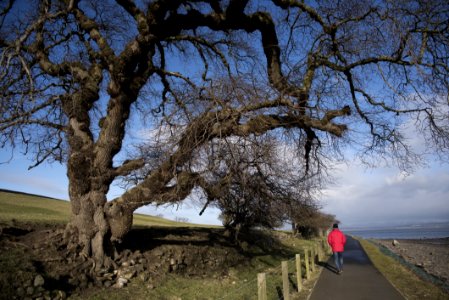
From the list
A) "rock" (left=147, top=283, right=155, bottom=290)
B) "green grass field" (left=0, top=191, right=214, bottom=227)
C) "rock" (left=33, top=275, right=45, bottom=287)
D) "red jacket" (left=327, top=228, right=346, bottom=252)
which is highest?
"green grass field" (left=0, top=191, right=214, bottom=227)

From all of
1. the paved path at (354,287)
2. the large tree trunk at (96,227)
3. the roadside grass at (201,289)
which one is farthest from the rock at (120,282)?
the paved path at (354,287)

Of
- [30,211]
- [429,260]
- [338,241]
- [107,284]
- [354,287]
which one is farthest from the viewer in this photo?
[30,211]

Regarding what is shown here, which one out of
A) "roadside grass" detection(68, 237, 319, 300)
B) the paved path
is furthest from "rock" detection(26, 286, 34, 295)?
the paved path

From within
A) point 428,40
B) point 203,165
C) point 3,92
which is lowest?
point 203,165

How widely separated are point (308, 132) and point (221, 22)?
4393mm

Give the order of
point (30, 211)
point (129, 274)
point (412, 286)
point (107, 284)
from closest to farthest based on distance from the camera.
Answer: point (107, 284), point (129, 274), point (412, 286), point (30, 211)

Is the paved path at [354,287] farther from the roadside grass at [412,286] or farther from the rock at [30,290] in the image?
the rock at [30,290]

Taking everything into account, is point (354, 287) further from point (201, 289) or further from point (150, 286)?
point (150, 286)

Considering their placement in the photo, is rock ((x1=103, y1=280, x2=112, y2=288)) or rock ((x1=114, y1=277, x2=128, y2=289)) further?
rock ((x1=114, y1=277, x2=128, y2=289))

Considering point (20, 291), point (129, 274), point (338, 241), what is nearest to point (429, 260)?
point (338, 241)

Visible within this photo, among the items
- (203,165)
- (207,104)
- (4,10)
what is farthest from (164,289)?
(4,10)

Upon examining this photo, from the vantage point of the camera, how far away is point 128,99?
10.8 m

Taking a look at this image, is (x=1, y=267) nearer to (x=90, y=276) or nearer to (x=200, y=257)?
(x=90, y=276)

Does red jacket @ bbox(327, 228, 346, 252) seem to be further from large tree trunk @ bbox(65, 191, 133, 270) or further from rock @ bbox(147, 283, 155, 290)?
large tree trunk @ bbox(65, 191, 133, 270)
